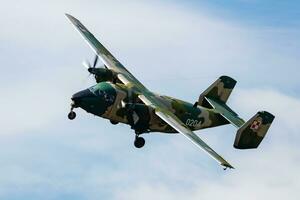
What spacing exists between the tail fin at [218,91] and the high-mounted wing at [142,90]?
6.33 metres

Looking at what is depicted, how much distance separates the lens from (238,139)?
5900 centimetres

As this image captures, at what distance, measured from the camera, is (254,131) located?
59.3 meters

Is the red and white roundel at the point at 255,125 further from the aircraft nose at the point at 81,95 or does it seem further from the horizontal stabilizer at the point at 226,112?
the aircraft nose at the point at 81,95

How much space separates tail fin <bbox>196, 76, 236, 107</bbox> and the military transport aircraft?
602mm

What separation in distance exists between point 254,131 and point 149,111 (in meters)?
8.31

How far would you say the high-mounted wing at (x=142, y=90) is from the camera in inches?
2110

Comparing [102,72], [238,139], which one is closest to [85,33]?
[102,72]

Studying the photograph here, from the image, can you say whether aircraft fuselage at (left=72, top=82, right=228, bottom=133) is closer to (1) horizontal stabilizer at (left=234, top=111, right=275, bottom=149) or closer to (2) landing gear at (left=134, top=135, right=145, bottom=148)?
(2) landing gear at (left=134, top=135, right=145, bottom=148)

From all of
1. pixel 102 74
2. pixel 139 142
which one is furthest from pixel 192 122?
pixel 102 74

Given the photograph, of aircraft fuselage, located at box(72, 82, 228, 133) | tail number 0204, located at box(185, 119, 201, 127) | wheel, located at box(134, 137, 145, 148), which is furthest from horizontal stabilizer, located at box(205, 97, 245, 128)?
wheel, located at box(134, 137, 145, 148)

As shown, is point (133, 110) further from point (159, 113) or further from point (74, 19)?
point (74, 19)

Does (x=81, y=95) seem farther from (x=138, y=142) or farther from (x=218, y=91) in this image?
(x=218, y=91)

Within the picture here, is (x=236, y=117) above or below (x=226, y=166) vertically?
below

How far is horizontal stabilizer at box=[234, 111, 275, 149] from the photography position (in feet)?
193
